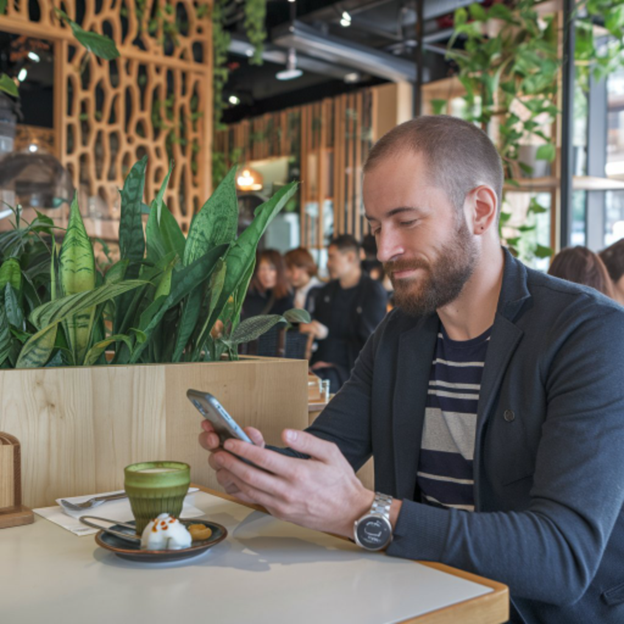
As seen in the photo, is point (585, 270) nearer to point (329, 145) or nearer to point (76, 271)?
point (76, 271)

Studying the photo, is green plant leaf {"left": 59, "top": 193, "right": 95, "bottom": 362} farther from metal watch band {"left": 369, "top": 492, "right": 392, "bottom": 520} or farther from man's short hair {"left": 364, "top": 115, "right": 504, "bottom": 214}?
metal watch band {"left": 369, "top": 492, "right": 392, "bottom": 520}

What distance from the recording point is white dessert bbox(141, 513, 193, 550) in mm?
1047

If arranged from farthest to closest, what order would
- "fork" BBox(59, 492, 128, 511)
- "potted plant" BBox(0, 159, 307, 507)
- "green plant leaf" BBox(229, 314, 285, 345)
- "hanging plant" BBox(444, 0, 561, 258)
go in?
"hanging plant" BBox(444, 0, 561, 258)
"green plant leaf" BBox(229, 314, 285, 345)
"potted plant" BBox(0, 159, 307, 507)
"fork" BBox(59, 492, 128, 511)

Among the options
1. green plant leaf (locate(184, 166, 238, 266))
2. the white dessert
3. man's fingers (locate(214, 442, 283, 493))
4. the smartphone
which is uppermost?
green plant leaf (locate(184, 166, 238, 266))

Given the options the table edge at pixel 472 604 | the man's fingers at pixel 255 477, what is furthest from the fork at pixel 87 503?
the table edge at pixel 472 604

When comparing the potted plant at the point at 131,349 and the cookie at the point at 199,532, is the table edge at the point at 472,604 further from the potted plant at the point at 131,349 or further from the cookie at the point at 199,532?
the potted plant at the point at 131,349

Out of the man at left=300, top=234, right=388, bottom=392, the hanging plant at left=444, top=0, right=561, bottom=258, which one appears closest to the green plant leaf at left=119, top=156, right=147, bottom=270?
the hanging plant at left=444, top=0, right=561, bottom=258

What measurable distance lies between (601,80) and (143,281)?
11.1ft

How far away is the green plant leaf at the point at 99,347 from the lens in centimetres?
147

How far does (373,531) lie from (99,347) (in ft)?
2.15

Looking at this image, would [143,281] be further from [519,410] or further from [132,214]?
[519,410]

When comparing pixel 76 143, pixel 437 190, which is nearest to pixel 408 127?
pixel 437 190

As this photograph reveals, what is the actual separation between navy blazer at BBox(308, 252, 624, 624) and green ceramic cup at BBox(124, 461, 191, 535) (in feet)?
0.97

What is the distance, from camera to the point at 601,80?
4.08m
